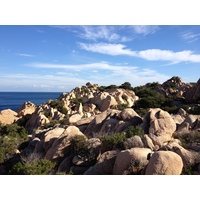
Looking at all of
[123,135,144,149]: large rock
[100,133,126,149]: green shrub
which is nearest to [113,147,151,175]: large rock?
[123,135,144,149]: large rock

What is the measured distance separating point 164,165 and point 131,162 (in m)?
1.36

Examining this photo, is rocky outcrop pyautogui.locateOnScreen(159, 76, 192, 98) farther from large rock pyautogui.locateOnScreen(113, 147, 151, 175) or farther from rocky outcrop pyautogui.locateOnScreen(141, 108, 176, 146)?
large rock pyautogui.locateOnScreen(113, 147, 151, 175)

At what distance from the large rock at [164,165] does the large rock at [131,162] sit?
0.53 metres

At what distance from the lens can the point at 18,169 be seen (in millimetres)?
8797

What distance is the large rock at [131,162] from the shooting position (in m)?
8.05

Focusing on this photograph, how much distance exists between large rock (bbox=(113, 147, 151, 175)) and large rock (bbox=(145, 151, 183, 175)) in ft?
1.73

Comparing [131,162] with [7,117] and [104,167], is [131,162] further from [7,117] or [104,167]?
[7,117]

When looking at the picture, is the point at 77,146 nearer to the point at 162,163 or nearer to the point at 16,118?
the point at 162,163

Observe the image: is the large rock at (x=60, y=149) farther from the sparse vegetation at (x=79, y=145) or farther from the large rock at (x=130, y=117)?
the large rock at (x=130, y=117)

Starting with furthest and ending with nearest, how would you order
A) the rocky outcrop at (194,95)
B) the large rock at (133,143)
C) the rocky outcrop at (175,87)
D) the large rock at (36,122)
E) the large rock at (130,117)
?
1. the rocky outcrop at (175,87)
2. the rocky outcrop at (194,95)
3. the large rock at (36,122)
4. the large rock at (130,117)
5. the large rock at (133,143)

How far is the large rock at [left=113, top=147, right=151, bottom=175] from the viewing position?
8.05m

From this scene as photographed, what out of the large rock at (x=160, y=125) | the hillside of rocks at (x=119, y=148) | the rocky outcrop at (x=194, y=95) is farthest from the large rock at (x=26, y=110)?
the rocky outcrop at (x=194, y=95)

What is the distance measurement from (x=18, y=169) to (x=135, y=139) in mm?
5528

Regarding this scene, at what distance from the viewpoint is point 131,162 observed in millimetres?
8188
